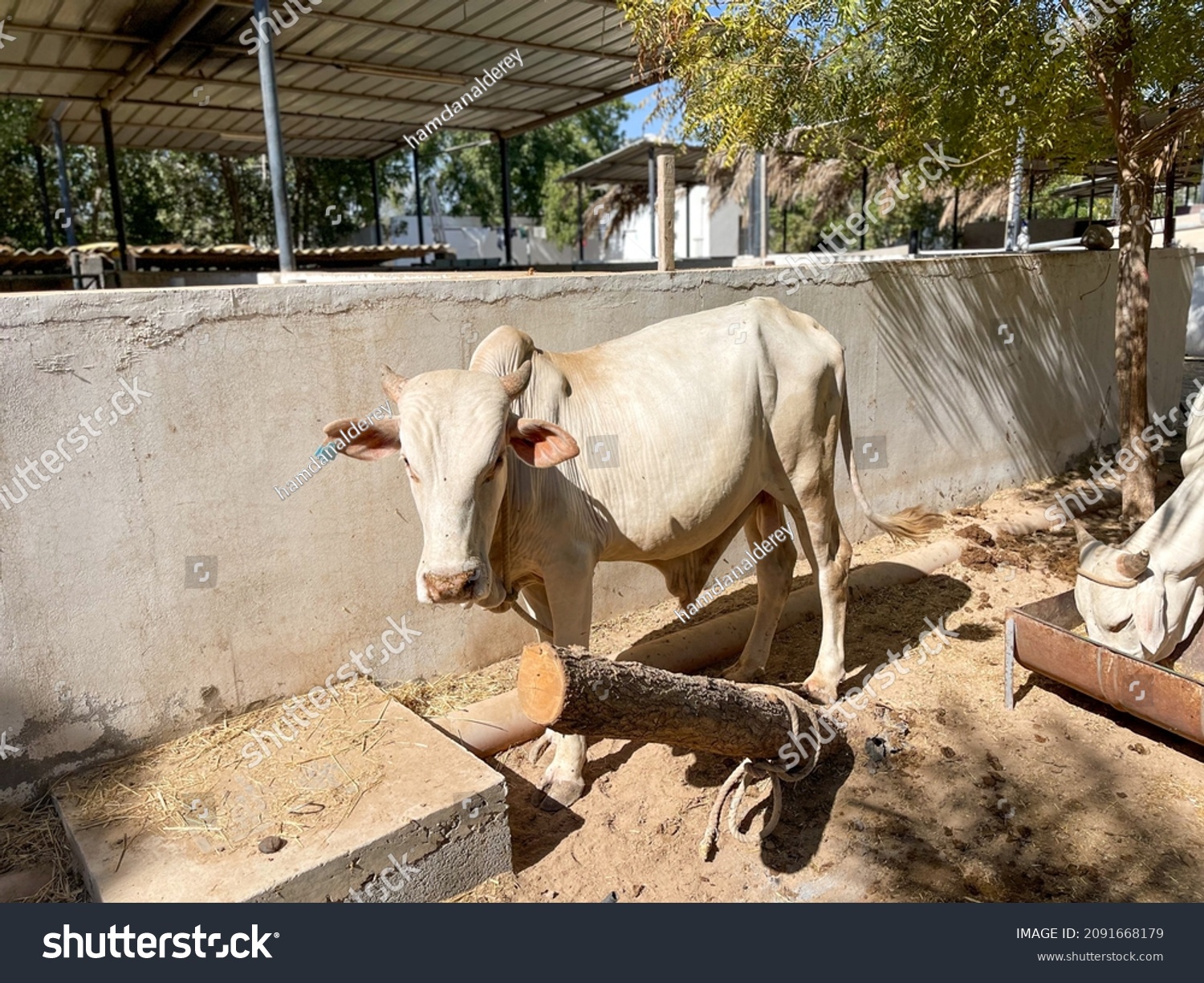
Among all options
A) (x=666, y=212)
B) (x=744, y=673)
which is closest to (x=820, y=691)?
(x=744, y=673)

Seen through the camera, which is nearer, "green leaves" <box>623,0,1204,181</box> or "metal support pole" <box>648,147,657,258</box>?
"green leaves" <box>623,0,1204,181</box>

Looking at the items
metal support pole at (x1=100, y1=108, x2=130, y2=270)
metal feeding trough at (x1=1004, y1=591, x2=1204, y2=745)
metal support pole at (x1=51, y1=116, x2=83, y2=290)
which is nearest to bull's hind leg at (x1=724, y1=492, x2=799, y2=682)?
metal feeding trough at (x1=1004, y1=591, x2=1204, y2=745)

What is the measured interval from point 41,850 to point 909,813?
10.8 feet

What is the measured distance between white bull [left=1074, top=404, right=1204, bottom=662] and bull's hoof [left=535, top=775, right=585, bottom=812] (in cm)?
238

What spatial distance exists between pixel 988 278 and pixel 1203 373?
7.07 metres

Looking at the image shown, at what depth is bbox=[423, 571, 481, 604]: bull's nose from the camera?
2.68m

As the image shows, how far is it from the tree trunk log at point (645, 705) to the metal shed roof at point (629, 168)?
15.1 metres

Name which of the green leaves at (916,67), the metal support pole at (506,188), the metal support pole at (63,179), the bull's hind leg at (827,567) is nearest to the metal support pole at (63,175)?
the metal support pole at (63,179)

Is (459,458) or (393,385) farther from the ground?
(393,385)

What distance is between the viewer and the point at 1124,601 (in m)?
3.84

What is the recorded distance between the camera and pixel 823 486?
411 cm

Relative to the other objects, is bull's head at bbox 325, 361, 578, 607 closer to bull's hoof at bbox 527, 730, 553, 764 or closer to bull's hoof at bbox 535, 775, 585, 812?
bull's hoof at bbox 535, 775, 585, 812

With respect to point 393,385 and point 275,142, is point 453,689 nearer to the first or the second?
point 393,385

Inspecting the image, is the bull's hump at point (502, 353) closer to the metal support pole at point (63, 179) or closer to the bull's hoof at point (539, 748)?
the bull's hoof at point (539, 748)
